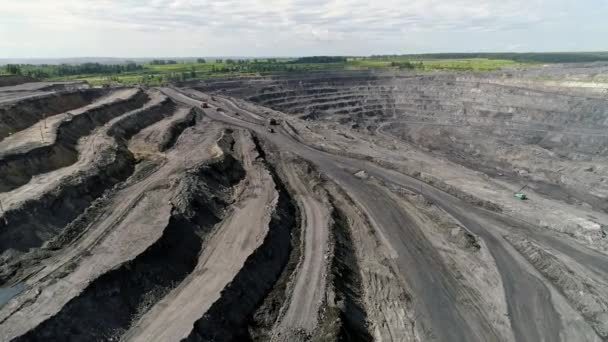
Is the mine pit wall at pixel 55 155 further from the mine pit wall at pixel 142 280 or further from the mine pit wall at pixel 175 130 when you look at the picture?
the mine pit wall at pixel 142 280

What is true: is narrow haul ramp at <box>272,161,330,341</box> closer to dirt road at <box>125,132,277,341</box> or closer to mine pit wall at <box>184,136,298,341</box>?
mine pit wall at <box>184,136,298,341</box>

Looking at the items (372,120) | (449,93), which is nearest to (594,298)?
(372,120)

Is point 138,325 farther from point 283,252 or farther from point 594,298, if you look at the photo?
point 594,298

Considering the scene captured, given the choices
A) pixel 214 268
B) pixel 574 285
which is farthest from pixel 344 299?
pixel 574 285

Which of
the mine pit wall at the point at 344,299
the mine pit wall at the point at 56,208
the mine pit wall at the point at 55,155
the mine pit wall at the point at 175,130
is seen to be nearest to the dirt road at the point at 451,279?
the mine pit wall at the point at 344,299

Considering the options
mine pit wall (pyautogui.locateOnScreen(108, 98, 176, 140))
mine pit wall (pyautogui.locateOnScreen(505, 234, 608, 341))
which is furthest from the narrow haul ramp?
mine pit wall (pyautogui.locateOnScreen(108, 98, 176, 140))
